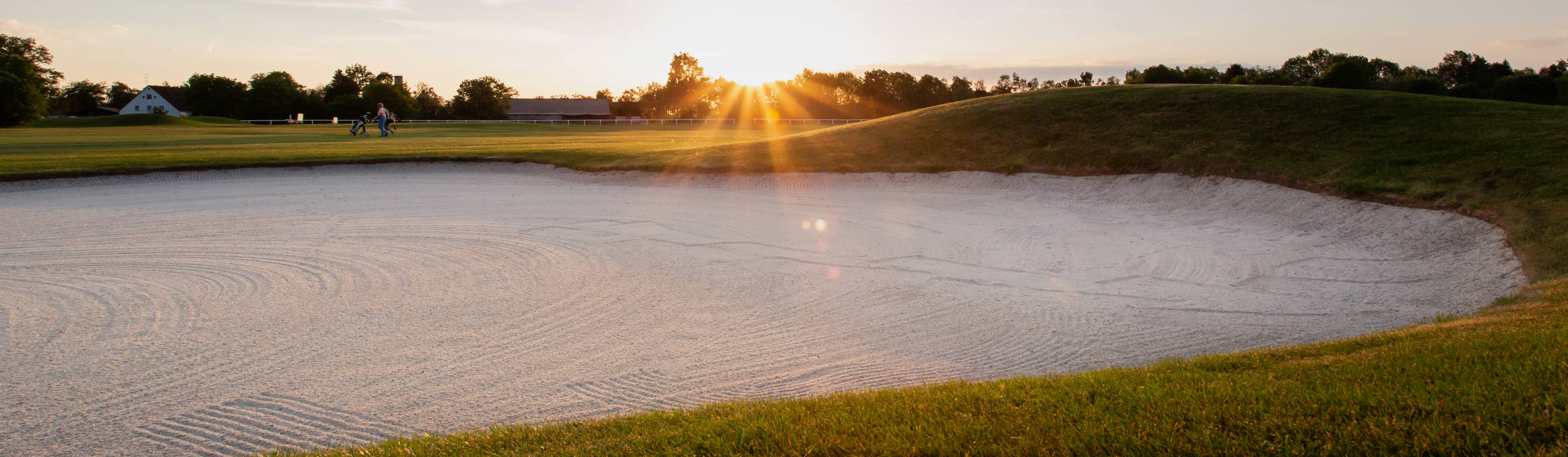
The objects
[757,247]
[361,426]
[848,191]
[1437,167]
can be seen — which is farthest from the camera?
[848,191]

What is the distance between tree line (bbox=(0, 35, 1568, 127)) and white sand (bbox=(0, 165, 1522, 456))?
38.3m

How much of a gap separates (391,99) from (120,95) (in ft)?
194

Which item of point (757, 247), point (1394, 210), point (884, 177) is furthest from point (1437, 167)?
point (757, 247)

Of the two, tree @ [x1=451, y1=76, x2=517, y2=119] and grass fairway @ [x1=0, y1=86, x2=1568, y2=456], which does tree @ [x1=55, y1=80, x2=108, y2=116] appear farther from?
grass fairway @ [x1=0, y1=86, x2=1568, y2=456]

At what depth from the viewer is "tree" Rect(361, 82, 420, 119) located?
3211 inches

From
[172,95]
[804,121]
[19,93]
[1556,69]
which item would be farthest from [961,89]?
[172,95]

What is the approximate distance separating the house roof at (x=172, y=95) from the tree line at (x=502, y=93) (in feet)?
19.2

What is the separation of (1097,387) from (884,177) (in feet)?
47.5

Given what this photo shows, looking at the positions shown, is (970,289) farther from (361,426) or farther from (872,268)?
(361,426)

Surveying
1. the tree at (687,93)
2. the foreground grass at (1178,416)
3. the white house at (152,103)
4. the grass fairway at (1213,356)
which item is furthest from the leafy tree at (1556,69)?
the white house at (152,103)

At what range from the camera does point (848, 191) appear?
17719 millimetres

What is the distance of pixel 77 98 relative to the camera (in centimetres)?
9856

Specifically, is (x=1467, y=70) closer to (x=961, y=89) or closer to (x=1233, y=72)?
(x=1233, y=72)

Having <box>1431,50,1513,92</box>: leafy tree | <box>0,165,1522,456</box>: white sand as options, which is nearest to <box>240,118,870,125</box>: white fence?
<box>1431,50,1513,92</box>: leafy tree
